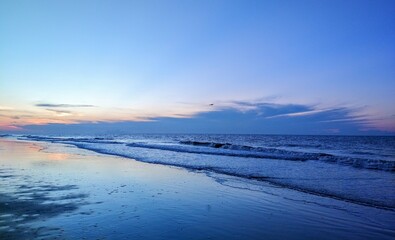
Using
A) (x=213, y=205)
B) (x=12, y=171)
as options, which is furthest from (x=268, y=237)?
(x=12, y=171)

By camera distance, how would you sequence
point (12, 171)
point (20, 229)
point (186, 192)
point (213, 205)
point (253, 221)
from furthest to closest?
point (12, 171)
point (186, 192)
point (213, 205)
point (253, 221)
point (20, 229)

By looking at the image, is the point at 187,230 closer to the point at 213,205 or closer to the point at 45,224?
the point at 213,205

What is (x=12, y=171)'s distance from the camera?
562 inches

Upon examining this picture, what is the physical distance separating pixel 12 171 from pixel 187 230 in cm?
1175

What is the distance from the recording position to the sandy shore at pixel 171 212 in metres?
6.21

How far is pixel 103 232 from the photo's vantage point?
19.7ft

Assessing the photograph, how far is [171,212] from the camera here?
782 cm

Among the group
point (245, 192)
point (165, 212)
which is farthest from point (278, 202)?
point (165, 212)

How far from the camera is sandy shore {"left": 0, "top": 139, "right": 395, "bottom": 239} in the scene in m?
6.21

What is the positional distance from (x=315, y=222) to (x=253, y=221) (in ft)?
5.19

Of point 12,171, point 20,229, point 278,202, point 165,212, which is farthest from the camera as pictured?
point 12,171

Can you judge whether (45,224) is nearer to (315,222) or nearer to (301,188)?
(315,222)

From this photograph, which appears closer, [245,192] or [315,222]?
[315,222]

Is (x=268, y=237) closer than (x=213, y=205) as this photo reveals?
Yes
